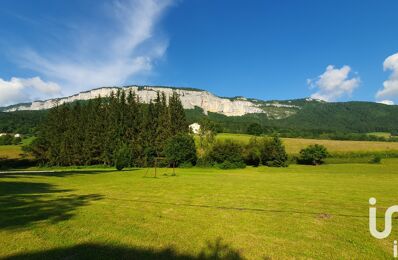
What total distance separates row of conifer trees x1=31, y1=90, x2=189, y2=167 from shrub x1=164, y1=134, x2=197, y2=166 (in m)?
5.04

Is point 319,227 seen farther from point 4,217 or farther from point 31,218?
point 4,217

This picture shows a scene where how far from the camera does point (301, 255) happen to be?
8625 mm

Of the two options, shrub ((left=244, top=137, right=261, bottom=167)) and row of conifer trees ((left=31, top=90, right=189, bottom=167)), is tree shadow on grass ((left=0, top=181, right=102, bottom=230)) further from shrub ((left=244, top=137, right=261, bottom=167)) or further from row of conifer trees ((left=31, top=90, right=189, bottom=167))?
shrub ((left=244, top=137, right=261, bottom=167))

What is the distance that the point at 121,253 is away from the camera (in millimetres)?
8234

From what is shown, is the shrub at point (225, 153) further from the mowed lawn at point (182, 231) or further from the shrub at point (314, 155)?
the mowed lawn at point (182, 231)

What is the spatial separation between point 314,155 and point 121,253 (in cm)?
8335

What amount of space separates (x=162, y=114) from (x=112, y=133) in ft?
57.5

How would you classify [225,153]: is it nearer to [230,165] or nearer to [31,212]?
[230,165]

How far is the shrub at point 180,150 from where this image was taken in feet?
258

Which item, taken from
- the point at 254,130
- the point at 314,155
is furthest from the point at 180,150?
the point at 254,130

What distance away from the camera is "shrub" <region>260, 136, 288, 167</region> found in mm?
80812

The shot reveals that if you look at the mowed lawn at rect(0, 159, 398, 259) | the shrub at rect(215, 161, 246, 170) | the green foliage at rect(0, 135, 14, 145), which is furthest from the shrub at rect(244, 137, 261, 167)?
the green foliage at rect(0, 135, 14, 145)

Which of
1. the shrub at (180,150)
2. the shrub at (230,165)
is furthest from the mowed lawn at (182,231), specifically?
the shrub at (180,150)

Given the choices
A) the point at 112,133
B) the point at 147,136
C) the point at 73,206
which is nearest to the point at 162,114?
the point at 147,136
